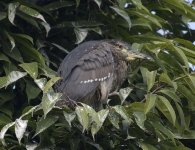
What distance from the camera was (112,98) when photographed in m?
4.45

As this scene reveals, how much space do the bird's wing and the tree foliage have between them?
0.10 m

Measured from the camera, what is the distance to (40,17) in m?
4.18

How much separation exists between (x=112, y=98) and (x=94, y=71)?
0.63 feet

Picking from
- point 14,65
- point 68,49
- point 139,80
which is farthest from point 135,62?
point 14,65

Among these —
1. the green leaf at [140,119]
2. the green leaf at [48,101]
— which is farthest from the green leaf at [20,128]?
the green leaf at [140,119]

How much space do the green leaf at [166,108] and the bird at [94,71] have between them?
449 mm

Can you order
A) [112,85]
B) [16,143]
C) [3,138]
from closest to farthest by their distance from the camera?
[3,138] < [16,143] < [112,85]

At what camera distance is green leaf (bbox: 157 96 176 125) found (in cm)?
377

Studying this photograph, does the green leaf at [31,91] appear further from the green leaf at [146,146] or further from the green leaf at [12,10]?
the green leaf at [146,146]

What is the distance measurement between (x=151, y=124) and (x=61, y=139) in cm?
43

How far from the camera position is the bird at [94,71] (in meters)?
4.24

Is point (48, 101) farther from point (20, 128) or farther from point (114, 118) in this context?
point (114, 118)

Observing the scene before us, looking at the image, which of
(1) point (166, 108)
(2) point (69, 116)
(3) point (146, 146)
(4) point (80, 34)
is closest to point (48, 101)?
(2) point (69, 116)

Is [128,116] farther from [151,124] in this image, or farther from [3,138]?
[3,138]
